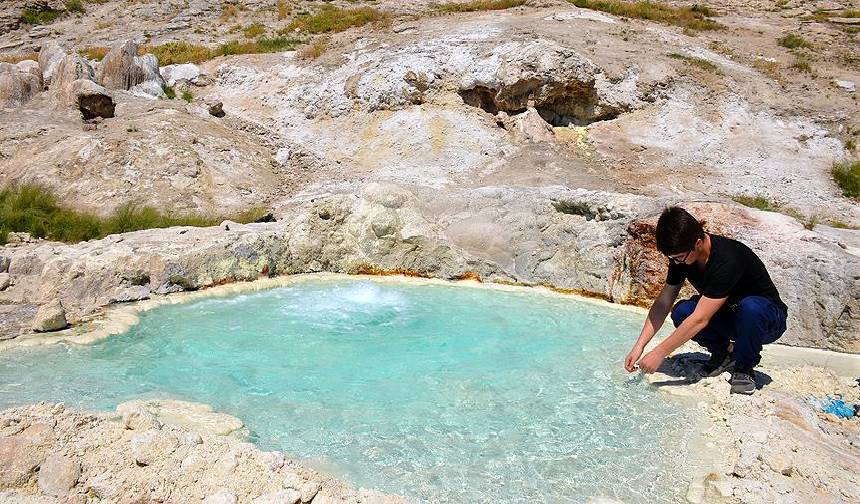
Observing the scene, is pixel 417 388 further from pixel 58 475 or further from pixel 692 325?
pixel 58 475

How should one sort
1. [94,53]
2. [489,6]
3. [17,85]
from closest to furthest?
[17,85] → [94,53] → [489,6]

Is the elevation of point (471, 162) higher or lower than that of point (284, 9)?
lower

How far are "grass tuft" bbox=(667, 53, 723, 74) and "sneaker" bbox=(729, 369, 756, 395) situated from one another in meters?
13.5

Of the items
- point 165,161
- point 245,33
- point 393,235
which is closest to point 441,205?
point 393,235

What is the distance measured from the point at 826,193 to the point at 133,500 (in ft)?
43.8

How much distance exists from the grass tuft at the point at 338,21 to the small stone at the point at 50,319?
49.3 feet

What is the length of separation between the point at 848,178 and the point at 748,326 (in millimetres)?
10735

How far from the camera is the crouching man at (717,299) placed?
3.41 m

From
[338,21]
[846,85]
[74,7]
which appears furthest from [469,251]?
[74,7]

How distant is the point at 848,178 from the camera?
12070 millimetres

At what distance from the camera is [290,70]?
16.0 m

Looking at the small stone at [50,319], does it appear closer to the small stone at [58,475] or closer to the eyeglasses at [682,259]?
the small stone at [58,475]

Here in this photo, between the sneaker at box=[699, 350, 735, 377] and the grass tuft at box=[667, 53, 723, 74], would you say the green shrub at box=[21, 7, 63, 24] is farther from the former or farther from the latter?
the sneaker at box=[699, 350, 735, 377]

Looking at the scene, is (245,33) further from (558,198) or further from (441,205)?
(558,198)
